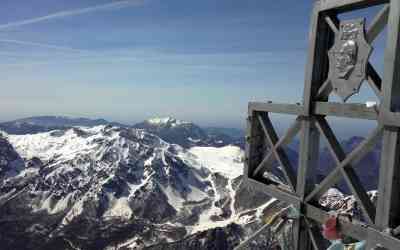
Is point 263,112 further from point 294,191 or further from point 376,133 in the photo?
point 376,133

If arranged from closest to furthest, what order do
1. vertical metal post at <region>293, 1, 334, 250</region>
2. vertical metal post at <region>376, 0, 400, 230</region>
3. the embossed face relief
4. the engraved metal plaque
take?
vertical metal post at <region>376, 0, 400, 230</region> < the engraved metal plaque < the embossed face relief < vertical metal post at <region>293, 1, 334, 250</region>

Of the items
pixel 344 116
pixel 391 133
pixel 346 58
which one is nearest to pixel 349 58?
pixel 346 58

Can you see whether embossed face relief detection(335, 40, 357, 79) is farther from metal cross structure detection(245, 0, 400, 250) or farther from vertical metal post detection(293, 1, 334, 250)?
vertical metal post detection(293, 1, 334, 250)

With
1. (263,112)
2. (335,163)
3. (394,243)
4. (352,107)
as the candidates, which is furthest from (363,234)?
(263,112)

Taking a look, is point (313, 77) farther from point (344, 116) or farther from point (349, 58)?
point (344, 116)

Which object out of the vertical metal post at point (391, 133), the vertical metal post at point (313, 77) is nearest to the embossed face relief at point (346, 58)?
the vertical metal post at point (313, 77)

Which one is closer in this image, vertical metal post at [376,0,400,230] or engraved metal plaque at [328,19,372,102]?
vertical metal post at [376,0,400,230]

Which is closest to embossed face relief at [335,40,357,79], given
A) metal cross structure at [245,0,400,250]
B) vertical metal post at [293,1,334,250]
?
metal cross structure at [245,0,400,250]

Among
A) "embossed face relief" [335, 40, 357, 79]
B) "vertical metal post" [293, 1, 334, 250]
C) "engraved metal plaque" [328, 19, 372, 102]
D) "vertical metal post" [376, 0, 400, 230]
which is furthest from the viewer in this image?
"vertical metal post" [293, 1, 334, 250]
